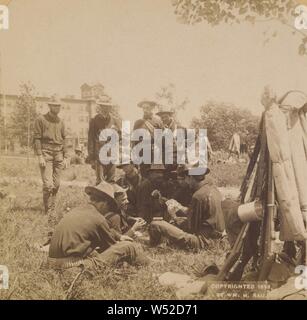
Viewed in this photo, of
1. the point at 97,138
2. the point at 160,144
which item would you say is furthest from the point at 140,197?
the point at 97,138

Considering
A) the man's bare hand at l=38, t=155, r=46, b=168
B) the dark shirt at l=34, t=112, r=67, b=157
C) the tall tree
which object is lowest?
the man's bare hand at l=38, t=155, r=46, b=168

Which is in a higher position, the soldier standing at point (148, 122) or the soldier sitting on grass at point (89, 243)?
the soldier standing at point (148, 122)

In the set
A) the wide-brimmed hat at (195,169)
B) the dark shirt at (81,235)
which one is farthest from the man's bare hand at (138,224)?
the wide-brimmed hat at (195,169)

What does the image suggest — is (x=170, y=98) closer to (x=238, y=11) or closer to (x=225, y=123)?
(x=225, y=123)

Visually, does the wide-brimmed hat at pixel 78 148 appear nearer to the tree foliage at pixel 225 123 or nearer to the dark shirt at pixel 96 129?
the dark shirt at pixel 96 129

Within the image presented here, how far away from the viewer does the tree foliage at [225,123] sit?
423 cm

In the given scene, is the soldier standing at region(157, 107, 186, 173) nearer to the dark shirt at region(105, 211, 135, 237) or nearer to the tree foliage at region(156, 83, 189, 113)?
the tree foliage at region(156, 83, 189, 113)

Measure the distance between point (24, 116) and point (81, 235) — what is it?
947mm

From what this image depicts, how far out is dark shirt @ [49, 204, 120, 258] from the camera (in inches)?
163

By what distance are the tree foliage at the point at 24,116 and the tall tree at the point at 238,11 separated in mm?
1211

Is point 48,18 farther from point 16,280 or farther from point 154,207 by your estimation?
point 16,280

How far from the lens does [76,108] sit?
4.18 m

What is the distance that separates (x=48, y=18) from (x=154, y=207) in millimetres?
1555

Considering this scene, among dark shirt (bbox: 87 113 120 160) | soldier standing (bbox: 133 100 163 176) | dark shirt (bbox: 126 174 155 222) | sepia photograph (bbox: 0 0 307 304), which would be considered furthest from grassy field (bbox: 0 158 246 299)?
soldier standing (bbox: 133 100 163 176)
